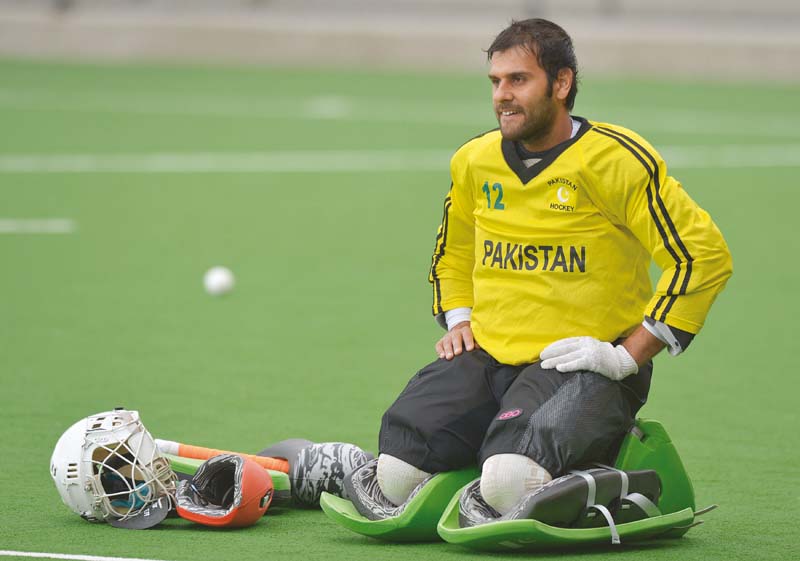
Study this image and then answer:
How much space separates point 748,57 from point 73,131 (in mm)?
10050

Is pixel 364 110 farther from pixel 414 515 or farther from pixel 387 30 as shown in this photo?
pixel 414 515

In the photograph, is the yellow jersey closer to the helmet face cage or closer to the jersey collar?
the jersey collar

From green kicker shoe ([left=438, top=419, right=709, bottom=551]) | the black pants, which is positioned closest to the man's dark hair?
the black pants

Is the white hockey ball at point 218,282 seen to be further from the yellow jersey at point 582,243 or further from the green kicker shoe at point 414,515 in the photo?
the green kicker shoe at point 414,515

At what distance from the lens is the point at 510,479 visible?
4.66 metres

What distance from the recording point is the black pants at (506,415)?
4723 mm

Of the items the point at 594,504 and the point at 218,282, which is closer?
the point at 594,504

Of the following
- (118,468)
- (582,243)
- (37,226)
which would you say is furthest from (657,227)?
(37,226)

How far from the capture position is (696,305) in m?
4.76

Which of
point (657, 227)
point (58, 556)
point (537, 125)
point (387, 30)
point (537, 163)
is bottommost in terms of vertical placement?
point (58, 556)

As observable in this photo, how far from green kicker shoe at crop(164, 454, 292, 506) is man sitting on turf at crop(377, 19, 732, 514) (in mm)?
436

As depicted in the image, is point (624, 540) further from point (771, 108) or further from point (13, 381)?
point (771, 108)

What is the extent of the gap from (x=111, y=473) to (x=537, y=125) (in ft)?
5.63

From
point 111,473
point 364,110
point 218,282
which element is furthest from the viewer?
point 364,110
